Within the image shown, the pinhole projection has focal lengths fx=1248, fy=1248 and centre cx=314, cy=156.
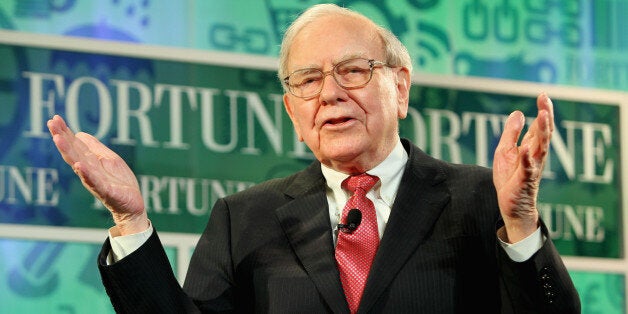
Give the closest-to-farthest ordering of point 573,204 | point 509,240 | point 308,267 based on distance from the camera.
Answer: point 509,240 → point 308,267 → point 573,204

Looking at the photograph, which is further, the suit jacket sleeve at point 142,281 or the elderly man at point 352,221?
the suit jacket sleeve at point 142,281

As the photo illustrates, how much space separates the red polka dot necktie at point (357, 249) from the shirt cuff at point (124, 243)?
38cm

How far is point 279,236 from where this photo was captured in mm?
2545

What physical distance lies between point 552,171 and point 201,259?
248 centimetres

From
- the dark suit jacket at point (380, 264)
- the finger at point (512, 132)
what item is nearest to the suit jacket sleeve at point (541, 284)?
the dark suit jacket at point (380, 264)

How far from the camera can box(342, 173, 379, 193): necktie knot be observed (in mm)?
2572

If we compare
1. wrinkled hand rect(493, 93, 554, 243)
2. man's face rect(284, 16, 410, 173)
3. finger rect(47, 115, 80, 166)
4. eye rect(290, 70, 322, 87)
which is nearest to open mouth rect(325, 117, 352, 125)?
man's face rect(284, 16, 410, 173)

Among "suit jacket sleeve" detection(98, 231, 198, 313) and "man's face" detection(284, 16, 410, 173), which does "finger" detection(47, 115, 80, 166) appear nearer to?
"suit jacket sleeve" detection(98, 231, 198, 313)

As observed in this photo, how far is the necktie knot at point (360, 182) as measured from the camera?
8.44ft

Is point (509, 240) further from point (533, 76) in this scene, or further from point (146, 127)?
point (533, 76)

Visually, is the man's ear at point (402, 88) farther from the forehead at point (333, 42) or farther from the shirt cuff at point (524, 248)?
the shirt cuff at point (524, 248)

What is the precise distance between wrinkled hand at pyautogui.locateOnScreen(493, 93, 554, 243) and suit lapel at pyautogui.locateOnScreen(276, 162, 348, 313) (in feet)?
1.13

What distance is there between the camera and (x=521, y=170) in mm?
2172

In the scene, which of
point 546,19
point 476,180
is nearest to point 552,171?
point 546,19
